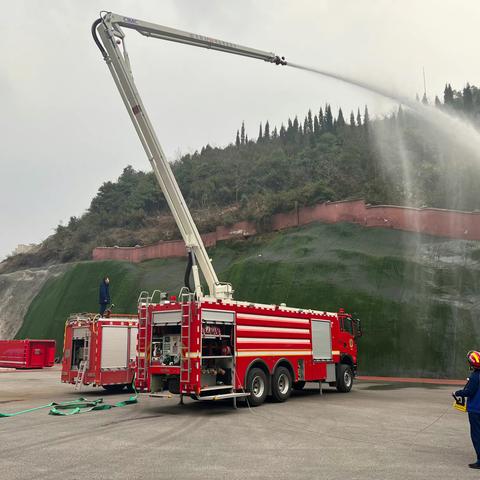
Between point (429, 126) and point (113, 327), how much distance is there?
15.4 m

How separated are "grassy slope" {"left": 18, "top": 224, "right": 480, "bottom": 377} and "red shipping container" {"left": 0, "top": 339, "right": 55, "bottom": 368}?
10.5 meters

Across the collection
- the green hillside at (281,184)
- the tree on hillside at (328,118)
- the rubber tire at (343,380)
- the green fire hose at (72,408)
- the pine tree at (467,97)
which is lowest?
the green fire hose at (72,408)

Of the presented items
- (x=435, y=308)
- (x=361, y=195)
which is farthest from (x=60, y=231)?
(x=435, y=308)

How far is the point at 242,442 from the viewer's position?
876cm

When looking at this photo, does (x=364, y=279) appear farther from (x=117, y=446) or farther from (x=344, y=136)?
(x=344, y=136)

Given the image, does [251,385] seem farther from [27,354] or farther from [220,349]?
[27,354]

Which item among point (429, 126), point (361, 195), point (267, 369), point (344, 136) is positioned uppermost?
point (344, 136)

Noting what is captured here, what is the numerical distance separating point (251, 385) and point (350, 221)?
24.4 m

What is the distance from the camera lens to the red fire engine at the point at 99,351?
1600 centimetres

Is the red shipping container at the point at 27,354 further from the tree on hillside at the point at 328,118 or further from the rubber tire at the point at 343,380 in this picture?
the tree on hillside at the point at 328,118

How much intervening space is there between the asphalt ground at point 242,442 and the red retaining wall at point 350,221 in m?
16.9

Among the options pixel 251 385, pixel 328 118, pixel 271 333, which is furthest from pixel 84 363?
pixel 328 118

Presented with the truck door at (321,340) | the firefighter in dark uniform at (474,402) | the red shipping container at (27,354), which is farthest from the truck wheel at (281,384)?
the red shipping container at (27,354)

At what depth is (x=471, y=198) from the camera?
106ft
